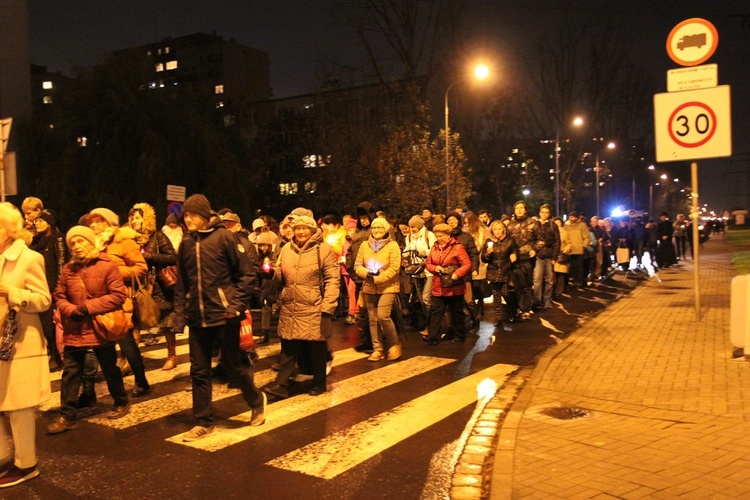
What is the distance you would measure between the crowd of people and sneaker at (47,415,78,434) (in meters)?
0.01

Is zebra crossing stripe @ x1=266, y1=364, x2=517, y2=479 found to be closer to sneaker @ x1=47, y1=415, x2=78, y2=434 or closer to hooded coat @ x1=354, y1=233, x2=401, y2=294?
hooded coat @ x1=354, y1=233, x2=401, y2=294

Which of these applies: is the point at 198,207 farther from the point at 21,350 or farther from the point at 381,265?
the point at 381,265

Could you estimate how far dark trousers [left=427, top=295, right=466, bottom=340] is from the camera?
10188mm

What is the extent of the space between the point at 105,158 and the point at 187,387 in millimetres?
18443

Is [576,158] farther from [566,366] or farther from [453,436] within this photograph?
[453,436]

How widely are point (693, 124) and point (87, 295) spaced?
25.3 ft

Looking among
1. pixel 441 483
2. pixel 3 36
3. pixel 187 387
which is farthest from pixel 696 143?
pixel 3 36

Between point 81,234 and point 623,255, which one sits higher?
point 81,234

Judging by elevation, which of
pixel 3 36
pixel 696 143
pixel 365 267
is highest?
pixel 3 36

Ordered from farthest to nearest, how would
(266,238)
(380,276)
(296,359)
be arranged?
(266,238) → (380,276) → (296,359)

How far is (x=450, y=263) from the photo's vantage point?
10.0 meters

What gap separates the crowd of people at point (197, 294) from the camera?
16.2 feet

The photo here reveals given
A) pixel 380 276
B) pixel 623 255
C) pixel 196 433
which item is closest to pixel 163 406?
pixel 196 433

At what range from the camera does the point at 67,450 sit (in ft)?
18.5
